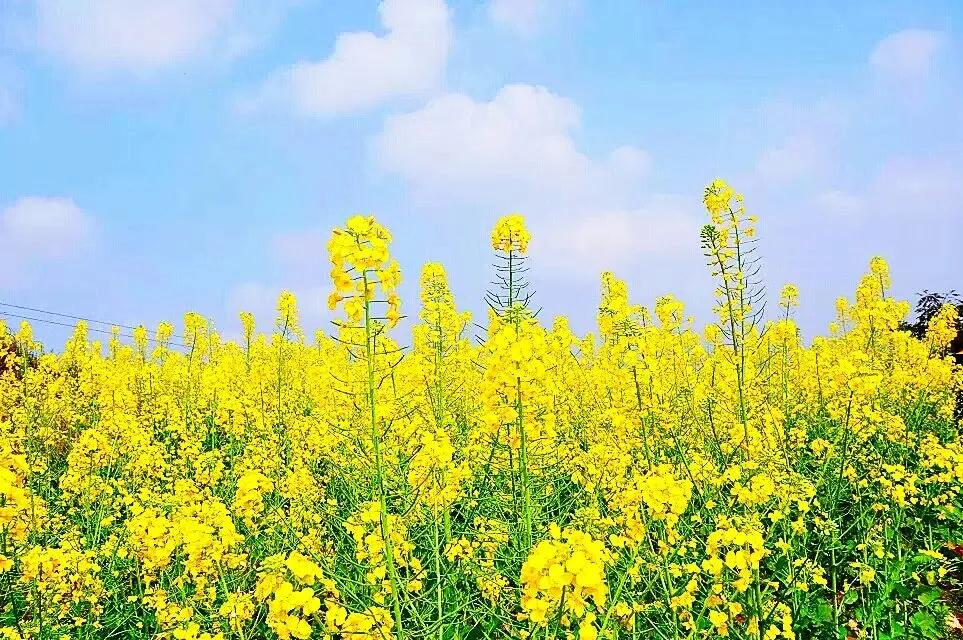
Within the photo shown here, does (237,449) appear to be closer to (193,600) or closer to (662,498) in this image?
(193,600)

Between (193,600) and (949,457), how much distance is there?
5.27 meters

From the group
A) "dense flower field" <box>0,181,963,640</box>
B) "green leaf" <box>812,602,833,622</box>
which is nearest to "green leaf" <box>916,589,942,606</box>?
"dense flower field" <box>0,181,963,640</box>

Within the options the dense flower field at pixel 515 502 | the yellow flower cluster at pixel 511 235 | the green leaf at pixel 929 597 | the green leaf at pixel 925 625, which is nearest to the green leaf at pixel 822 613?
the dense flower field at pixel 515 502

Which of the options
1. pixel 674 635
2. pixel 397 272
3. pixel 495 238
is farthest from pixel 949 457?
pixel 397 272

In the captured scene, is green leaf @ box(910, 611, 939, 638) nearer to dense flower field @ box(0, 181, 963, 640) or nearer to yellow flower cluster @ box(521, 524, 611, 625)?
dense flower field @ box(0, 181, 963, 640)

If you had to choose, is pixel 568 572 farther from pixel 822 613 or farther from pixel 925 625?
pixel 925 625

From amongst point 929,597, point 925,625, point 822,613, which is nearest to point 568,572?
point 822,613

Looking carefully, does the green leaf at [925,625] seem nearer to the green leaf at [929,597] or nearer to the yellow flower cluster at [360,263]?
the green leaf at [929,597]

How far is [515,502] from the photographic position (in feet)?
14.2

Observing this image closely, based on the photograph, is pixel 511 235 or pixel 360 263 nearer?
pixel 360 263

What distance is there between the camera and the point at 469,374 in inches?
329

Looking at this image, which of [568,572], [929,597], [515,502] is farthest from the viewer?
A: [929,597]

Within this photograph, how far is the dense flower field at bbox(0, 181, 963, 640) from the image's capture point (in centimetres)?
342

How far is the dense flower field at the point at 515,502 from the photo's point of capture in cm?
342
